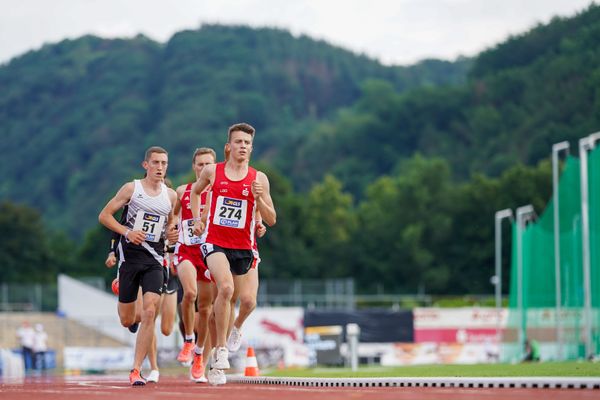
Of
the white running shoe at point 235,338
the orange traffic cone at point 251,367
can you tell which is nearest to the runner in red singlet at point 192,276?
the orange traffic cone at point 251,367

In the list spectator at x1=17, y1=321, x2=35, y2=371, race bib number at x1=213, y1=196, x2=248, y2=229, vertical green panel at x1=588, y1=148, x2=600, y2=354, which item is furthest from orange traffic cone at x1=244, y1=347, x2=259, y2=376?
spectator at x1=17, y1=321, x2=35, y2=371

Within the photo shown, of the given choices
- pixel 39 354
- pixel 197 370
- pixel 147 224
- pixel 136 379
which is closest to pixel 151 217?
pixel 147 224

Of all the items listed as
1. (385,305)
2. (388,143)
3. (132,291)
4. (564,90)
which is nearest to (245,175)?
(132,291)

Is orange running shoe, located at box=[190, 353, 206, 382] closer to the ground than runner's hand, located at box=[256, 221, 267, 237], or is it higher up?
closer to the ground

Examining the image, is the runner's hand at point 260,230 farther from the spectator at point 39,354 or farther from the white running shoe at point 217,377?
the spectator at point 39,354

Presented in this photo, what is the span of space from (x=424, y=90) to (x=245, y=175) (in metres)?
147

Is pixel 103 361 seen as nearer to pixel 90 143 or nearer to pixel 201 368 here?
pixel 201 368

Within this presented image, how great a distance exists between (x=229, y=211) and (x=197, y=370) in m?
2.42

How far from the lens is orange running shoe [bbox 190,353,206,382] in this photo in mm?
16781

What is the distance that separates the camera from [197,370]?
55.9 ft

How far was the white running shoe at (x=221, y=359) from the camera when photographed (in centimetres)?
1551

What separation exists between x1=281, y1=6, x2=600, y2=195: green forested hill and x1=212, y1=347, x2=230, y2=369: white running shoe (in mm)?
63448

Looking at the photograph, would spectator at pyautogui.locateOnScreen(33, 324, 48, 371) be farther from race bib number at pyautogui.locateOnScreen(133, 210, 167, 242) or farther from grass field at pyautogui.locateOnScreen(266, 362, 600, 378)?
race bib number at pyautogui.locateOnScreen(133, 210, 167, 242)

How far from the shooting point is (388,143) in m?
160
